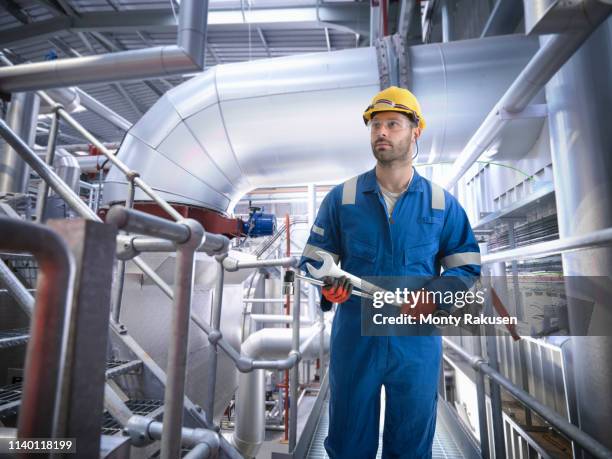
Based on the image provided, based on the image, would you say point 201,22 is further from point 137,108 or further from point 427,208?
point 137,108

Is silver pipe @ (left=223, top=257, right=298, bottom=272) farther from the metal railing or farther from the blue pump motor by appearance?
the blue pump motor

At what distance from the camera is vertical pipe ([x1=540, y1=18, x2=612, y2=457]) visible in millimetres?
911

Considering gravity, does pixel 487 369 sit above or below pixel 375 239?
below

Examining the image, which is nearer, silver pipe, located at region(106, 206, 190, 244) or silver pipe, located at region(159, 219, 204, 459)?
silver pipe, located at region(106, 206, 190, 244)

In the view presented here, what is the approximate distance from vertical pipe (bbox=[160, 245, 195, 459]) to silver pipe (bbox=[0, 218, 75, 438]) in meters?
0.23

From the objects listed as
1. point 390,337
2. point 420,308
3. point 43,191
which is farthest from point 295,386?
point 43,191

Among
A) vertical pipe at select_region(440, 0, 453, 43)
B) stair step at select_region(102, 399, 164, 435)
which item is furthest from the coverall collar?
vertical pipe at select_region(440, 0, 453, 43)

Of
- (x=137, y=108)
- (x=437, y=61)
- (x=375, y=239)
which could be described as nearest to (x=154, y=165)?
(x=375, y=239)

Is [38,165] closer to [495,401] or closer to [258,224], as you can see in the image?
[258,224]

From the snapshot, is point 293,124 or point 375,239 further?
point 293,124

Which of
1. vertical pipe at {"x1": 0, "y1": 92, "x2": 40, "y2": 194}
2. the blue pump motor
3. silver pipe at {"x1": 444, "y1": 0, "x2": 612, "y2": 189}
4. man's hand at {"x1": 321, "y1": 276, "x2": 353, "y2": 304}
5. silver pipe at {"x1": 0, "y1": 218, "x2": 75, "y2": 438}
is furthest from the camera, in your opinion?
the blue pump motor

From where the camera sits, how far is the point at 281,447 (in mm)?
4086

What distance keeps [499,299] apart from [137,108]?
5.27 meters

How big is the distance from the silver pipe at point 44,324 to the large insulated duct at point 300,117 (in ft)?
5.27
